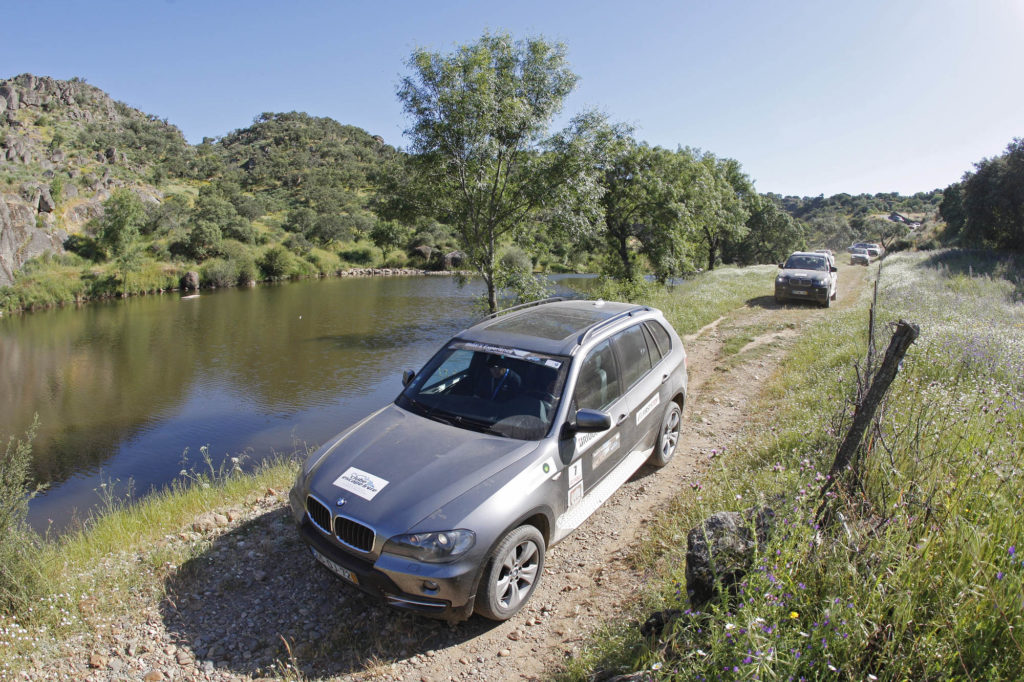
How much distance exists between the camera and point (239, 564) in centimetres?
458

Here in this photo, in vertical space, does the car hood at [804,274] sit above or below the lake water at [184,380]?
above

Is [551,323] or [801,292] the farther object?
[801,292]

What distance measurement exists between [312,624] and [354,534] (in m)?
0.90

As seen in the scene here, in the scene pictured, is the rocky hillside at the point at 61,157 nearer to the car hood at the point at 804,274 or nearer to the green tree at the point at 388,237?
the green tree at the point at 388,237

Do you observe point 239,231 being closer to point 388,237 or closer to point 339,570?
point 388,237

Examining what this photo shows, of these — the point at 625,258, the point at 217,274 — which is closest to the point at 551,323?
the point at 625,258

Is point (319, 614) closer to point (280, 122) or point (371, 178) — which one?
point (371, 178)

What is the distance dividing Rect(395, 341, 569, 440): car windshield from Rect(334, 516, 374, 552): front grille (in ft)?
3.77

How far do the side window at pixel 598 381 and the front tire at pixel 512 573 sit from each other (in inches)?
45.8

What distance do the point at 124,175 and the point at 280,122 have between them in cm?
8572

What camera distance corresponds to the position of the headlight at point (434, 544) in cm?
339

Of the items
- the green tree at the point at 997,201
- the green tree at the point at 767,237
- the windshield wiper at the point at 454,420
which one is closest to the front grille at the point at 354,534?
the windshield wiper at the point at 454,420

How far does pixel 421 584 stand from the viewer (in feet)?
11.1

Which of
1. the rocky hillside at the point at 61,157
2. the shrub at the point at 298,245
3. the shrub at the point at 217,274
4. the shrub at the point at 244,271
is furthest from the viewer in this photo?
the shrub at the point at 298,245
